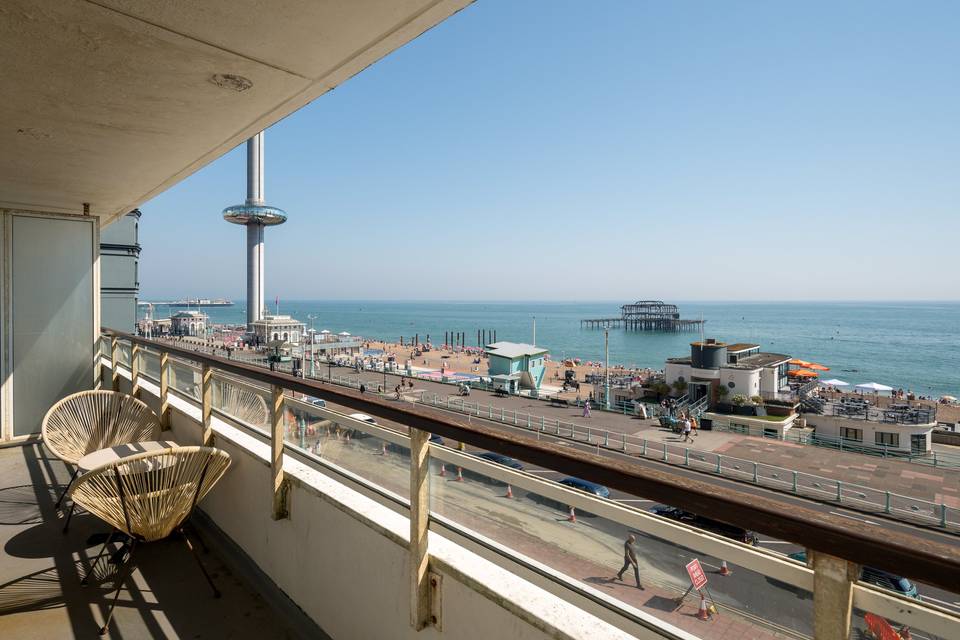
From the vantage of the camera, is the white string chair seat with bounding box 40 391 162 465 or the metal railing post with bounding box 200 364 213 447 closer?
the metal railing post with bounding box 200 364 213 447

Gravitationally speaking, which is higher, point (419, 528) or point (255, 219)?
point (255, 219)

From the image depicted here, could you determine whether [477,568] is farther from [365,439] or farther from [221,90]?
[221,90]

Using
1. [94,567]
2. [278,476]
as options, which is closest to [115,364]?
[94,567]

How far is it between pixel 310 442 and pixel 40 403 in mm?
4763

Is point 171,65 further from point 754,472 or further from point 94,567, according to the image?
point 754,472

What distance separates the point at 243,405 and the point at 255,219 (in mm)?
54944

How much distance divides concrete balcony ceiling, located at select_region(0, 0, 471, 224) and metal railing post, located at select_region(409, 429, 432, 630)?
1550mm

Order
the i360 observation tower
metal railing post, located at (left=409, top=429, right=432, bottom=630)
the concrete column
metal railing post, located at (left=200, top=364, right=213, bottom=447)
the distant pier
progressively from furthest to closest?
the distant pier, the concrete column, the i360 observation tower, metal railing post, located at (left=200, top=364, right=213, bottom=447), metal railing post, located at (left=409, top=429, right=432, bottom=630)

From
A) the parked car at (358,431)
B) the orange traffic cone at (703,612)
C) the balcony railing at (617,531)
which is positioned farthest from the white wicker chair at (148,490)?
the orange traffic cone at (703,612)

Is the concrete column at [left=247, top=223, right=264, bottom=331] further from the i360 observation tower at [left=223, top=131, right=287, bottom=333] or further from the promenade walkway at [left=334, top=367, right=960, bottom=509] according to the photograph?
the promenade walkway at [left=334, top=367, right=960, bottom=509]

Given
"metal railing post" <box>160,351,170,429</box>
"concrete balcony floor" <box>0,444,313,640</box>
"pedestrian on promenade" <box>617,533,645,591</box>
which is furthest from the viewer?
"metal railing post" <box>160,351,170,429</box>

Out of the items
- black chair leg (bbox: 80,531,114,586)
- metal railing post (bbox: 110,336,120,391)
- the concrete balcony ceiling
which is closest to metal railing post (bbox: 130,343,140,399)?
metal railing post (bbox: 110,336,120,391)

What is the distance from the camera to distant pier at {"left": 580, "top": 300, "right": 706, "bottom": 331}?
4306 inches

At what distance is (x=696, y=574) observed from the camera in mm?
979
